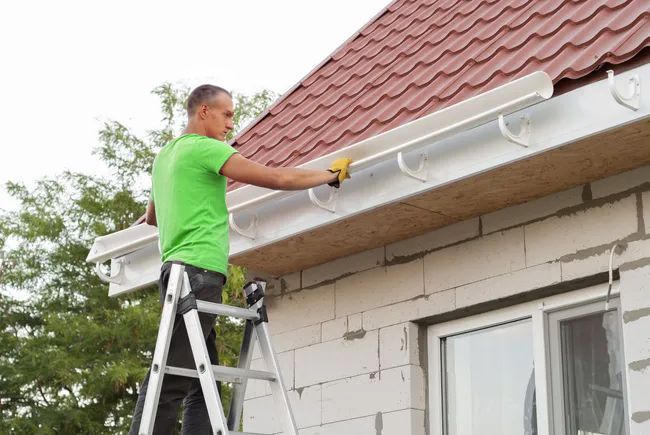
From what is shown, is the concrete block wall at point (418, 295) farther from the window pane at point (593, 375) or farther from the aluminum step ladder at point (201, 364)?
the aluminum step ladder at point (201, 364)

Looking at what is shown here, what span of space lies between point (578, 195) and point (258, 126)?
2741 millimetres

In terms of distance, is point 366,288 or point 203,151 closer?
point 203,151

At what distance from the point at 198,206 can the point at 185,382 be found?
76 centimetres

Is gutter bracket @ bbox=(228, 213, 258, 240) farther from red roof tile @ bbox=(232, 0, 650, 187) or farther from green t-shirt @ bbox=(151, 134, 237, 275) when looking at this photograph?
green t-shirt @ bbox=(151, 134, 237, 275)

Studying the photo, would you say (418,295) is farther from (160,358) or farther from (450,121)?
(160,358)

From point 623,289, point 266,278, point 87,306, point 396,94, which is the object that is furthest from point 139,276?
point 87,306

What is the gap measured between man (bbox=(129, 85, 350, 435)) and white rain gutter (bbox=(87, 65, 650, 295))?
36 cm

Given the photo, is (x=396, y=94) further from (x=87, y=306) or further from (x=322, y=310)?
(x=87, y=306)

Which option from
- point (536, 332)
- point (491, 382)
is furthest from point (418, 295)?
point (536, 332)

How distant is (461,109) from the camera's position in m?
4.87

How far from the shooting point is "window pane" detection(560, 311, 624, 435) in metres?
5.14

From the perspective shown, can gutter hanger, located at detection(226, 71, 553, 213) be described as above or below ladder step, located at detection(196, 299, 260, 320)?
above

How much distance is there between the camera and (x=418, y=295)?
5.99m

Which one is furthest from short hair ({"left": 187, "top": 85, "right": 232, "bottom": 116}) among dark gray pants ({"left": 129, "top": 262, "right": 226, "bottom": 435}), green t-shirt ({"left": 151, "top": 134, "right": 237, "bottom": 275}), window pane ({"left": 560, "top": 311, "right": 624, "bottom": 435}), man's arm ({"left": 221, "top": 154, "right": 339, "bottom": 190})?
window pane ({"left": 560, "top": 311, "right": 624, "bottom": 435})
